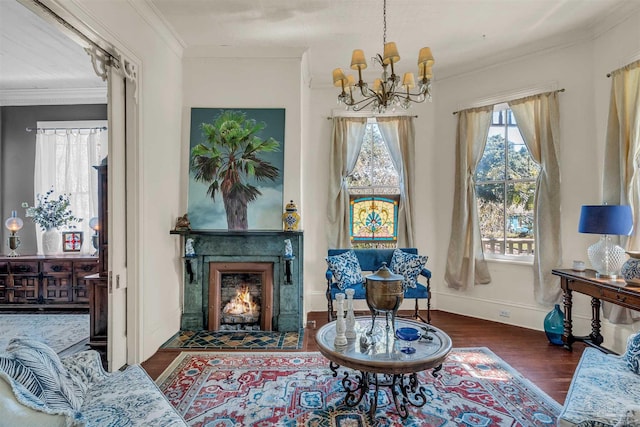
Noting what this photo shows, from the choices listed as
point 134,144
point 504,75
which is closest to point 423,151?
point 504,75

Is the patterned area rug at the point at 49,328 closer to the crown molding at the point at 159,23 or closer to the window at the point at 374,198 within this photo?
the crown molding at the point at 159,23

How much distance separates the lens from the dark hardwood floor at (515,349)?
9.19ft

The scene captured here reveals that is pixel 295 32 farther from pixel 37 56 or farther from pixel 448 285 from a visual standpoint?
pixel 448 285

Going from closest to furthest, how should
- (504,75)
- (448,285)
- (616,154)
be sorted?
1. (616,154)
2. (504,75)
3. (448,285)

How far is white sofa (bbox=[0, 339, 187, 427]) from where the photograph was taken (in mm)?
1189

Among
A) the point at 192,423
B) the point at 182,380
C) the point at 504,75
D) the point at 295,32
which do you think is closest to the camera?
the point at 192,423

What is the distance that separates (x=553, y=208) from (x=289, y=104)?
3315 mm

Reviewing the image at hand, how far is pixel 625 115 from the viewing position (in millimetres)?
3197

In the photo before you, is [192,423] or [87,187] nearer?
[192,423]

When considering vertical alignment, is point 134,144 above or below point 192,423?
above

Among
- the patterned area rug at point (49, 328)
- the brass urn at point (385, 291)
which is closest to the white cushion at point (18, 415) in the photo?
the brass urn at point (385, 291)

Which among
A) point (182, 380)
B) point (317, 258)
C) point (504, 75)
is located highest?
point (504, 75)

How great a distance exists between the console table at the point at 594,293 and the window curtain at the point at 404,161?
178 centimetres

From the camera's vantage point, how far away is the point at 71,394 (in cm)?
156
